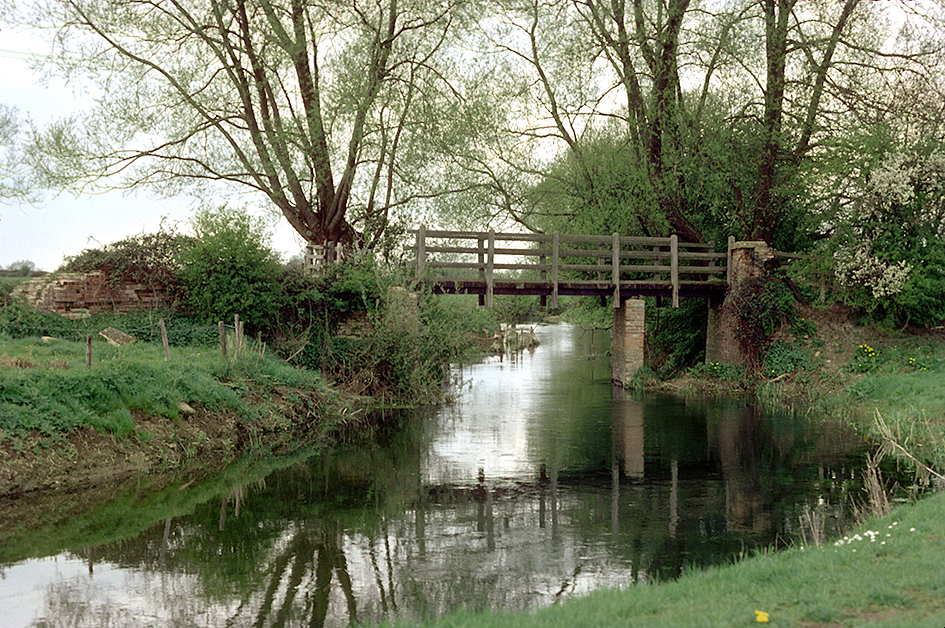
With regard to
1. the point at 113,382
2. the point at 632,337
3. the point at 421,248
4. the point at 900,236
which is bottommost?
the point at 113,382

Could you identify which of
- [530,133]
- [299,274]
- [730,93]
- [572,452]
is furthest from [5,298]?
[730,93]

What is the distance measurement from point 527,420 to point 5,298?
12039 mm

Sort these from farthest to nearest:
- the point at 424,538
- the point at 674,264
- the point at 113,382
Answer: the point at 674,264 → the point at 113,382 → the point at 424,538

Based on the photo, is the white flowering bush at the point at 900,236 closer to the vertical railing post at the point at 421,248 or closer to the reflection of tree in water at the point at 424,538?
the reflection of tree in water at the point at 424,538

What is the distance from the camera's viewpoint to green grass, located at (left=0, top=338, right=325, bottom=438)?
39.2ft

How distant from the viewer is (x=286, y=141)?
23203 millimetres

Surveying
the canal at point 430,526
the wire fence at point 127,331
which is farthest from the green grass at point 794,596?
the wire fence at point 127,331

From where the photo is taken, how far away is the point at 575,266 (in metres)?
23.2

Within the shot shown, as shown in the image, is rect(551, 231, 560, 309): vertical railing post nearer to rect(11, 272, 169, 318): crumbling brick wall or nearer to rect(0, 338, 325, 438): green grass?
rect(0, 338, 325, 438): green grass

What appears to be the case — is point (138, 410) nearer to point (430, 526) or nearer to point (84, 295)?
point (430, 526)

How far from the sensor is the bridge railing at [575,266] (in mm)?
22375

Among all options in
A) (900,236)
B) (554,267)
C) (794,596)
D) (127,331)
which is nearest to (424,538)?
(794,596)

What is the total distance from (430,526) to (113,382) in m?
6.35

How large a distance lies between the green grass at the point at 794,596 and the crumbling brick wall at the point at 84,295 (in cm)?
1640
